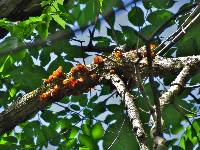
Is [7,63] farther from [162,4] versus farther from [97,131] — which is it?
[162,4]

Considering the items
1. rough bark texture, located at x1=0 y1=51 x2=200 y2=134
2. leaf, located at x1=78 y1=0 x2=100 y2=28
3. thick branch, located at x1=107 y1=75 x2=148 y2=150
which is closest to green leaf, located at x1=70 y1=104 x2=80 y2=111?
rough bark texture, located at x1=0 y1=51 x2=200 y2=134

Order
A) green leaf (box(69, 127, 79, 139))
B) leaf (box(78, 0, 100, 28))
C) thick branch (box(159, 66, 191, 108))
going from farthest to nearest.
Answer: green leaf (box(69, 127, 79, 139)), thick branch (box(159, 66, 191, 108)), leaf (box(78, 0, 100, 28))

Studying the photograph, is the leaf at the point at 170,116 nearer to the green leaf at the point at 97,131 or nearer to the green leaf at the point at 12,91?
the green leaf at the point at 97,131

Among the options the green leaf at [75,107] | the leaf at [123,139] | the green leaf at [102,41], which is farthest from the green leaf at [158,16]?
the green leaf at [75,107]

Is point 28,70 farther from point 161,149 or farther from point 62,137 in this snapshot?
point 161,149

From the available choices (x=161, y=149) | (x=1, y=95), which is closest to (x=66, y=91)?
(x=1, y=95)

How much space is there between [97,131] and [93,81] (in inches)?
20.8

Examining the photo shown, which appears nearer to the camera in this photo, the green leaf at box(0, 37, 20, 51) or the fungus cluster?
the green leaf at box(0, 37, 20, 51)

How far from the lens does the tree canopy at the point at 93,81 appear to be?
8.82 ft

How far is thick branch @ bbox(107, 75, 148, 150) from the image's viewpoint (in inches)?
78.7

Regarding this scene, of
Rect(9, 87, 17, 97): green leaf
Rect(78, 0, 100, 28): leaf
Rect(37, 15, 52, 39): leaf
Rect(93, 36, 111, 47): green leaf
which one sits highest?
Rect(93, 36, 111, 47): green leaf

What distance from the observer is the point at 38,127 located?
3504mm

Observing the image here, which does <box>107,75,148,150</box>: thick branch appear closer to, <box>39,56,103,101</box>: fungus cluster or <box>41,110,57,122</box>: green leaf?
<box>39,56,103,101</box>: fungus cluster

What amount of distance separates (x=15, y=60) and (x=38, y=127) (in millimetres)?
645
